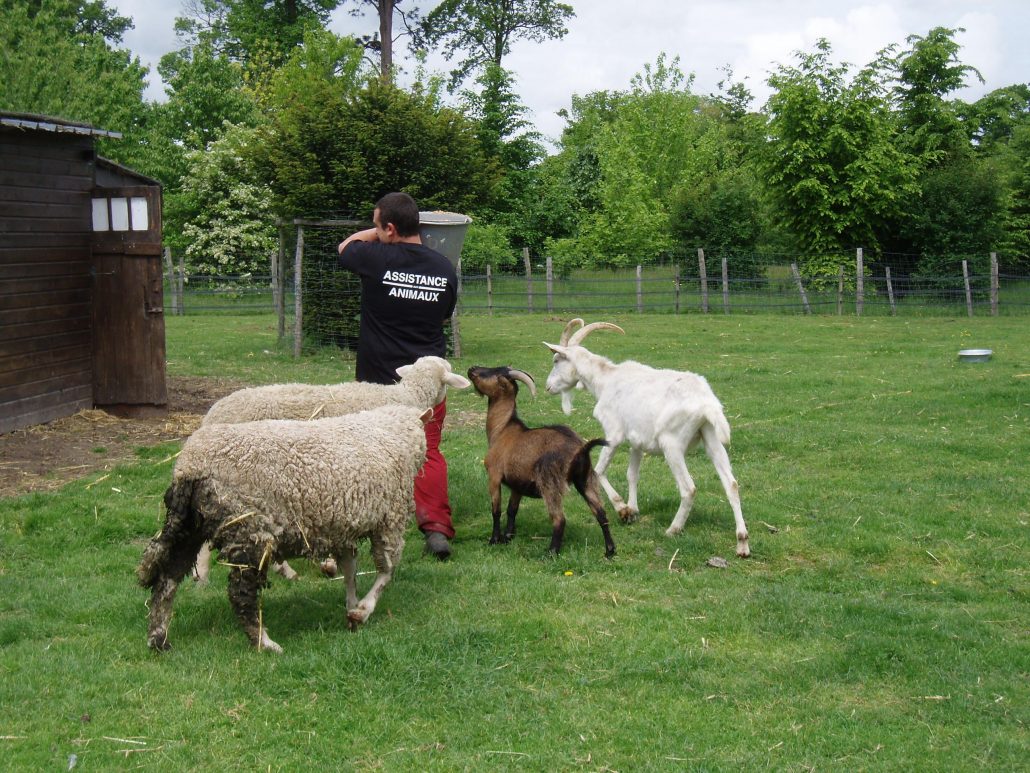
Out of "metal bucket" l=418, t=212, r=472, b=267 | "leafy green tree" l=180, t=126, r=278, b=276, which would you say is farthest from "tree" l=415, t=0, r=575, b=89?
"metal bucket" l=418, t=212, r=472, b=267

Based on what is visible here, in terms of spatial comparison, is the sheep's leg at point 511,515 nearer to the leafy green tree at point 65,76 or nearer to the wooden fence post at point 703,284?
the wooden fence post at point 703,284

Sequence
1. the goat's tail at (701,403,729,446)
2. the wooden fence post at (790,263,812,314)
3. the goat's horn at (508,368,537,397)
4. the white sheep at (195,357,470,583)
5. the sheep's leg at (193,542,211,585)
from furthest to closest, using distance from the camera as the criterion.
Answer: the wooden fence post at (790,263,812,314) → the goat's horn at (508,368,537,397) → the goat's tail at (701,403,729,446) → the white sheep at (195,357,470,583) → the sheep's leg at (193,542,211,585)

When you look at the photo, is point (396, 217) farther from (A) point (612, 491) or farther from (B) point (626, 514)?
(B) point (626, 514)

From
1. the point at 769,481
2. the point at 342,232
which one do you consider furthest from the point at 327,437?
the point at 342,232

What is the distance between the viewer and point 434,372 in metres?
6.58

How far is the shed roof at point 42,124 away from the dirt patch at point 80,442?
2952mm

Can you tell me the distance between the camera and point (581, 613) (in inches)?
215

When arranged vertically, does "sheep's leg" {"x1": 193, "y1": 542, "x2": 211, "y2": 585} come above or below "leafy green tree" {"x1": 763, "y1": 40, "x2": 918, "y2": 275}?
below

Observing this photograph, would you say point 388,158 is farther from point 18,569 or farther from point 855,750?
point 855,750

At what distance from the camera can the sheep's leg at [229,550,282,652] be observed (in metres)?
4.77

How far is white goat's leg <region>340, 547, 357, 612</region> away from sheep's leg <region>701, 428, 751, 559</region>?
8.48 ft

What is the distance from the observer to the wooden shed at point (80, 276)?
33.3 feet

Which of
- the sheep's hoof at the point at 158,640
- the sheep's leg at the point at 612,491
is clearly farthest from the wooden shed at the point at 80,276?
the sheep's hoof at the point at 158,640

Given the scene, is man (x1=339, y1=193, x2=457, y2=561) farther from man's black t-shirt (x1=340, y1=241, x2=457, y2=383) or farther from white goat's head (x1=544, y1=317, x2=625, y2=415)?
white goat's head (x1=544, y1=317, x2=625, y2=415)
